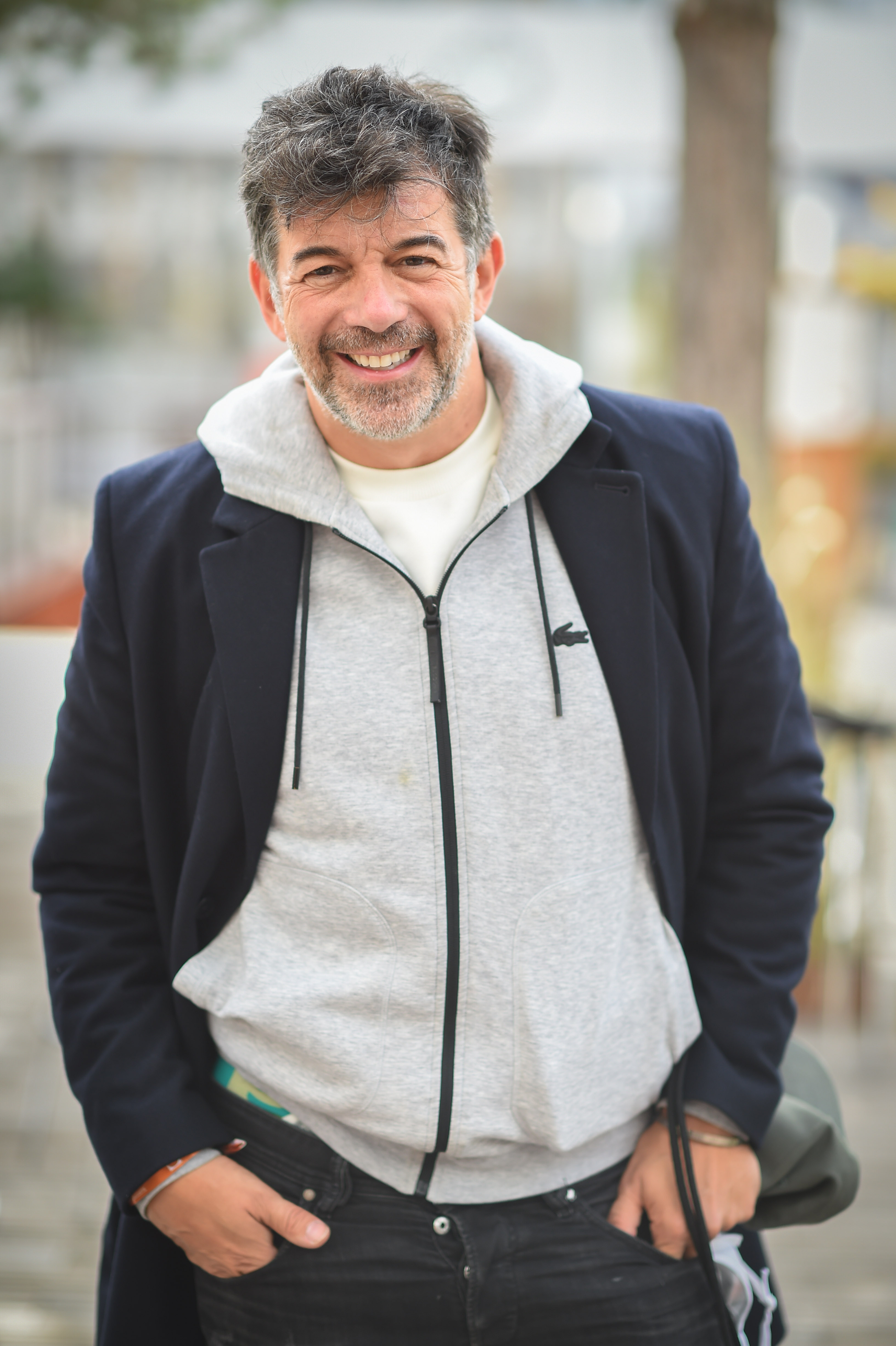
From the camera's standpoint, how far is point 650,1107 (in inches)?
50.0

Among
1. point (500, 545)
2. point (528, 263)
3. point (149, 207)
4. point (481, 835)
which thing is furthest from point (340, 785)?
point (149, 207)

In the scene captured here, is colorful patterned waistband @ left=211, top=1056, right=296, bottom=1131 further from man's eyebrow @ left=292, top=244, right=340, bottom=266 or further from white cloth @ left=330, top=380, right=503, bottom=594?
man's eyebrow @ left=292, top=244, right=340, bottom=266

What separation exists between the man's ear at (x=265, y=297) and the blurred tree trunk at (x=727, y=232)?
2522mm

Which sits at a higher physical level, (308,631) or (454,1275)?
(308,631)

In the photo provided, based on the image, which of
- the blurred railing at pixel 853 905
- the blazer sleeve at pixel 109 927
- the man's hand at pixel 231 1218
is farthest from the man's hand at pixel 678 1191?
the blurred railing at pixel 853 905

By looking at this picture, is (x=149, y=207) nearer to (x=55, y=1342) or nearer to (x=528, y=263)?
(x=528, y=263)

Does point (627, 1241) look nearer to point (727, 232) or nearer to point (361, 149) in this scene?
point (361, 149)

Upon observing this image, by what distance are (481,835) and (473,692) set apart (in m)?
0.14

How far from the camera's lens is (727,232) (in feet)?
11.6

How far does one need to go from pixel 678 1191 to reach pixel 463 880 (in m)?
0.39

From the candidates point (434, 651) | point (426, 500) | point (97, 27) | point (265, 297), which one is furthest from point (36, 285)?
point (434, 651)

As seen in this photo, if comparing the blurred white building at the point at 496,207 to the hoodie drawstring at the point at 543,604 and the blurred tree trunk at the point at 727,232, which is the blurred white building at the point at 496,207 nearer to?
the blurred tree trunk at the point at 727,232

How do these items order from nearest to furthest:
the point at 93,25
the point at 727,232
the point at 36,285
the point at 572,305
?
the point at 727,232 < the point at 93,25 < the point at 36,285 < the point at 572,305

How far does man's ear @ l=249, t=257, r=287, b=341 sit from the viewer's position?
122 centimetres
